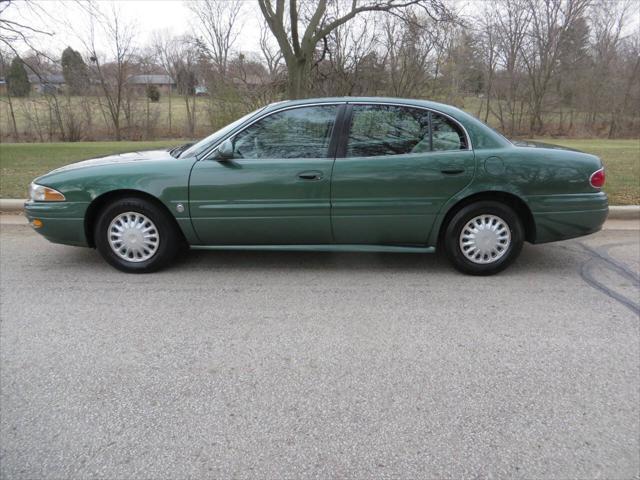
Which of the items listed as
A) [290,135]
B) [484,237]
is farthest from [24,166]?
[484,237]

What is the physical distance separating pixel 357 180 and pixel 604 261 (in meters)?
2.72

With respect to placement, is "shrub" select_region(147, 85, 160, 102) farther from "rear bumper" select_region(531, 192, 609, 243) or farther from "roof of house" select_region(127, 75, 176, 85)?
"rear bumper" select_region(531, 192, 609, 243)

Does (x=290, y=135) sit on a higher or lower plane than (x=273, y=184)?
higher

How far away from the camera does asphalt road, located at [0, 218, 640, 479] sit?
6.98 feet

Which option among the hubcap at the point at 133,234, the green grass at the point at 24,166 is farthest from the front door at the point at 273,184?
the green grass at the point at 24,166

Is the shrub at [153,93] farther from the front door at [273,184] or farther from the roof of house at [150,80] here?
the front door at [273,184]

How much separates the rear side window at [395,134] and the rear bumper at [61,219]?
2519 mm

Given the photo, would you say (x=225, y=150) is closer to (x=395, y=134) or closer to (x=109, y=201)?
(x=109, y=201)

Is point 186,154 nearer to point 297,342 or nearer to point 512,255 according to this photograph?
point 297,342

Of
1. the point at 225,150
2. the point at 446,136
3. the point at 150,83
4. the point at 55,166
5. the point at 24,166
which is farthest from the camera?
the point at 150,83

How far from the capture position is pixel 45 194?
172 inches

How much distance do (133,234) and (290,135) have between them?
1.71 meters

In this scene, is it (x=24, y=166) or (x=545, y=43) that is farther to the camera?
(x=545, y=43)

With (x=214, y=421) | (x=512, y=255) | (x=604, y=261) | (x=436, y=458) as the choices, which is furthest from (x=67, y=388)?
(x=604, y=261)
